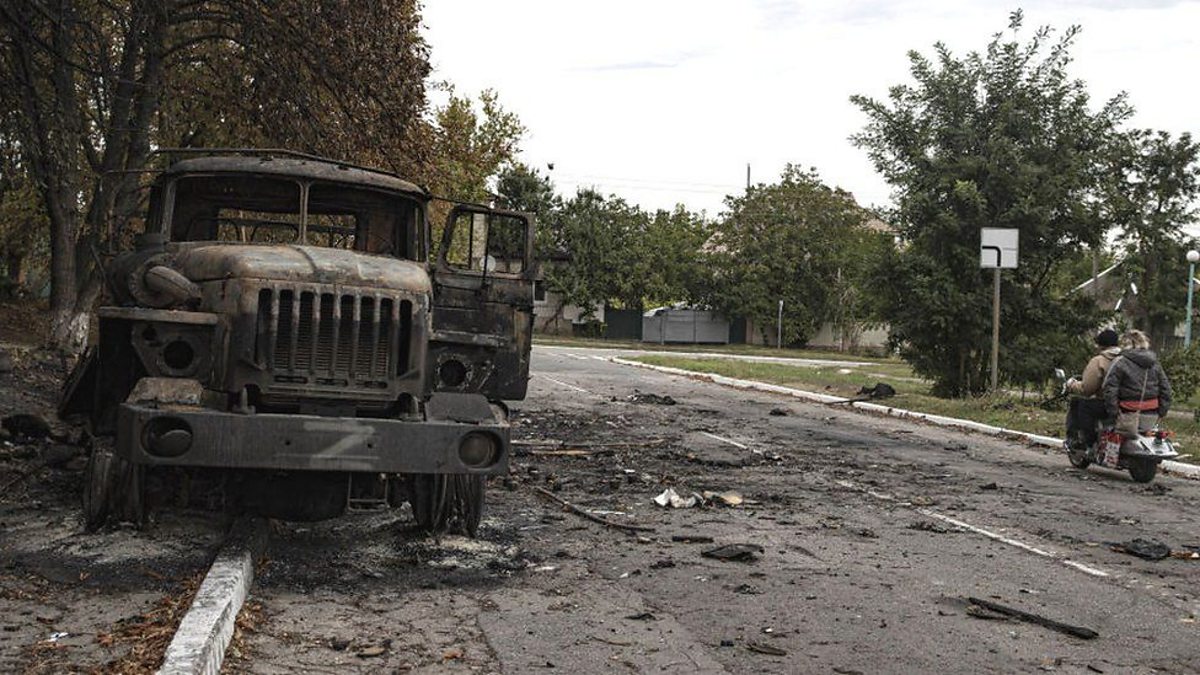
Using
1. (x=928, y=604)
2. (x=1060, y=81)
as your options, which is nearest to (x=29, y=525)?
(x=928, y=604)

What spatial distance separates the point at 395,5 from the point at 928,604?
44.8ft

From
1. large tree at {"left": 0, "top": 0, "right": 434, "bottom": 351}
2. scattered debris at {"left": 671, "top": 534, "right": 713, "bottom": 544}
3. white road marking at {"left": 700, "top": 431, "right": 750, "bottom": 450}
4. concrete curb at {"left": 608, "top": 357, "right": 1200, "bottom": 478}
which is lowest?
scattered debris at {"left": 671, "top": 534, "right": 713, "bottom": 544}

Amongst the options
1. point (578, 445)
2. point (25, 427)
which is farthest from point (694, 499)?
point (25, 427)

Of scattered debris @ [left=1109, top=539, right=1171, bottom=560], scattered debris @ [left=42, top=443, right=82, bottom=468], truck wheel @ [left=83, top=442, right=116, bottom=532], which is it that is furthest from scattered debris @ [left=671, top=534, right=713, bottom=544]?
scattered debris @ [left=42, top=443, right=82, bottom=468]

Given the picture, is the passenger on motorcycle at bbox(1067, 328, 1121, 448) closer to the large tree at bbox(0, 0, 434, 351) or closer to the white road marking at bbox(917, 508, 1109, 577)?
the white road marking at bbox(917, 508, 1109, 577)

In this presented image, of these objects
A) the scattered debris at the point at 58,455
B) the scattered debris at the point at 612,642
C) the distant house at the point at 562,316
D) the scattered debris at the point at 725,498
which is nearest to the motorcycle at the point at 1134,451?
the scattered debris at the point at 725,498

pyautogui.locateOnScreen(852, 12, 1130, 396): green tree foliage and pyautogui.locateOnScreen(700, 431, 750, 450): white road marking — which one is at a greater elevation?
pyautogui.locateOnScreen(852, 12, 1130, 396): green tree foliage

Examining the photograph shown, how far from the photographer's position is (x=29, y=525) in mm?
8273

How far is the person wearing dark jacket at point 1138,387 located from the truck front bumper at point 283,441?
29.6 ft

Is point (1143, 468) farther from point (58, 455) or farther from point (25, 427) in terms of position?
point (25, 427)

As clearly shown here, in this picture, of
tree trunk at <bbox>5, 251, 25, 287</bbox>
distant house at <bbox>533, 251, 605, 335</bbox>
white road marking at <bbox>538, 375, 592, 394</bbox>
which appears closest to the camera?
white road marking at <bbox>538, 375, 592, 394</bbox>

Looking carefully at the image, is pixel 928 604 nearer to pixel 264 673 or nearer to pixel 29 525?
pixel 264 673

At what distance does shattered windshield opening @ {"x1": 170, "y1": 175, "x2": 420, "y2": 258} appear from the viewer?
8.85m

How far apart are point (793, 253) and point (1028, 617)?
214 feet
